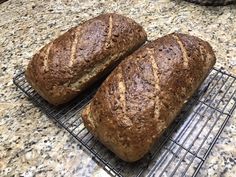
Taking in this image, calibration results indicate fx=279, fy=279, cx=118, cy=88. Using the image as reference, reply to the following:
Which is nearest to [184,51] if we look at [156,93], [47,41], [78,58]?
[156,93]

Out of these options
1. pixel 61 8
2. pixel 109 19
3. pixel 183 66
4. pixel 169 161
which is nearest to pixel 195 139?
pixel 169 161

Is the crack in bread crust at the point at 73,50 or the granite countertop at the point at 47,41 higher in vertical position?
the crack in bread crust at the point at 73,50

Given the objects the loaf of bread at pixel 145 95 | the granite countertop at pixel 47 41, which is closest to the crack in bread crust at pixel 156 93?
the loaf of bread at pixel 145 95

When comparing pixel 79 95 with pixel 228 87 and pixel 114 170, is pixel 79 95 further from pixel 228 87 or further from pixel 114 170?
pixel 228 87

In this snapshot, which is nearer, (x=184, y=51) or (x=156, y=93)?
(x=156, y=93)

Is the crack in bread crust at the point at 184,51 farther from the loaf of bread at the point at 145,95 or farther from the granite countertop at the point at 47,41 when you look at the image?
the granite countertop at the point at 47,41

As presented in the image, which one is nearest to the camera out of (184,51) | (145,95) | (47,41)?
(145,95)

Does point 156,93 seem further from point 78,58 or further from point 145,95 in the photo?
point 78,58
